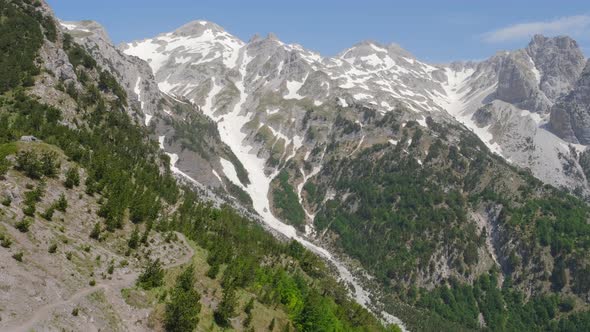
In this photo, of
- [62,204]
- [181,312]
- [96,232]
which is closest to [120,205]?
[96,232]

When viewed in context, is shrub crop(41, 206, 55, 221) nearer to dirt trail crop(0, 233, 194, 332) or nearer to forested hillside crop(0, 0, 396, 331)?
forested hillside crop(0, 0, 396, 331)

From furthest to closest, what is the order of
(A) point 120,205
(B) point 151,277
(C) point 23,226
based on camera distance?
(A) point 120,205, (B) point 151,277, (C) point 23,226

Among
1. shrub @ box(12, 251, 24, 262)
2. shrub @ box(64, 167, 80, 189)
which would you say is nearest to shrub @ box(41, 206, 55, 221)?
shrub @ box(64, 167, 80, 189)

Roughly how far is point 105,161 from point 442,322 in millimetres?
160038

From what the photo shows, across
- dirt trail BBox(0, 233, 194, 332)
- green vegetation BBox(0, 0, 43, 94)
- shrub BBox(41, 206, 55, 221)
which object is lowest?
dirt trail BBox(0, 233, 194, 332)

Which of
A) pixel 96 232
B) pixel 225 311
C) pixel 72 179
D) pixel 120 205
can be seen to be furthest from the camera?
pixel 120 205

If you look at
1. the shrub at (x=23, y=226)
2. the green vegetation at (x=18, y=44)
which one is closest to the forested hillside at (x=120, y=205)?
the shrub at (x=23, y=226)

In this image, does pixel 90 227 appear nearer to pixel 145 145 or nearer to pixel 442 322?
pixel 145 145

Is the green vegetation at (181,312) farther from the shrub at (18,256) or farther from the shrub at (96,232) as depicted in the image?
the shrub at (18,256)

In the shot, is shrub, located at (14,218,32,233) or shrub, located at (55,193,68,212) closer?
shrub, located at (14,218,32,233)

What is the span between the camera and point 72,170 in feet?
204

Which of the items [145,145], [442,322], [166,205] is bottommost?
[442,322]

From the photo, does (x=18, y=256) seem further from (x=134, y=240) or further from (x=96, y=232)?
(x=134, y=240)

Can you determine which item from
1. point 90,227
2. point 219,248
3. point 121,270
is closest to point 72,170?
point 90,227
